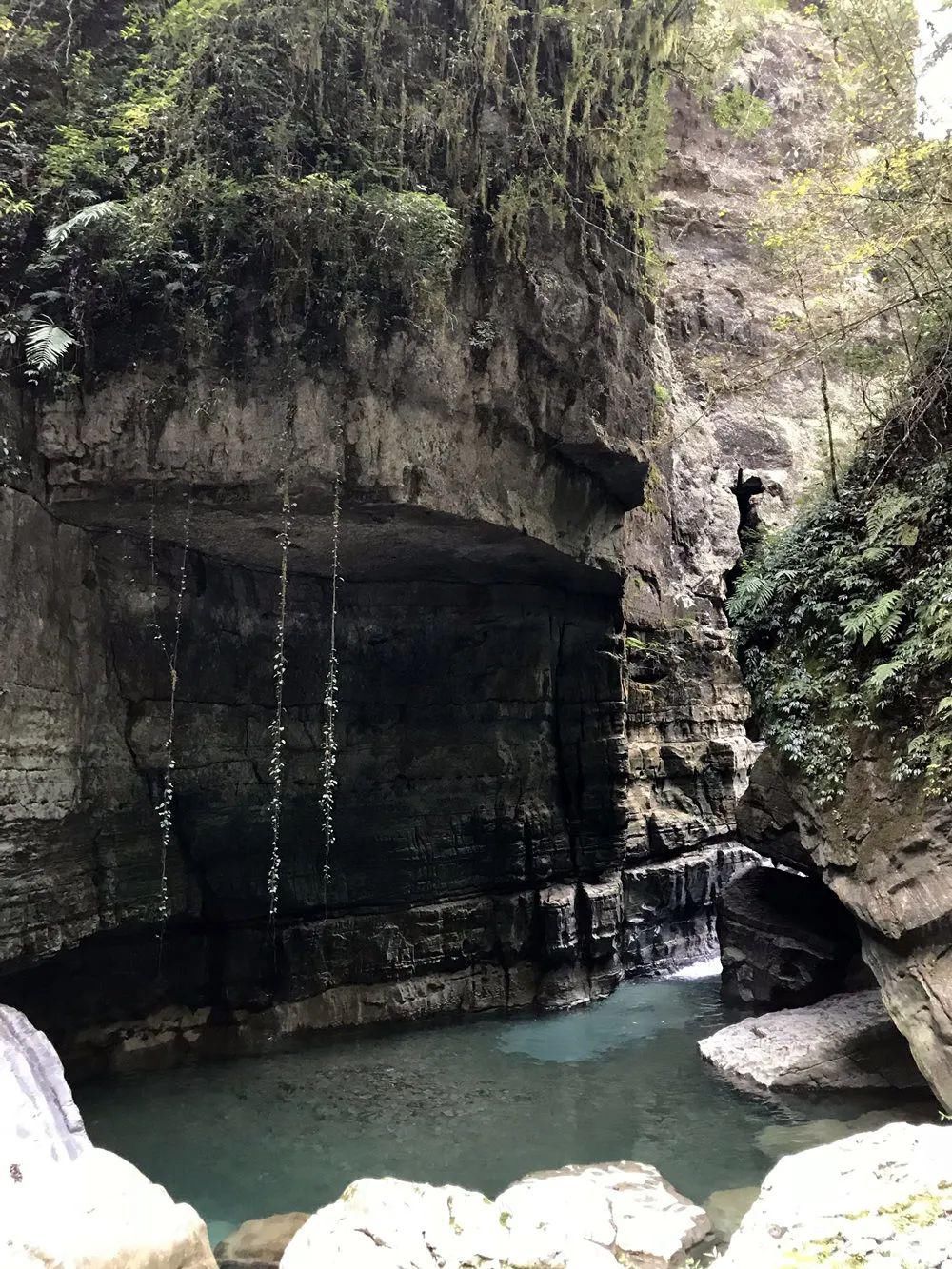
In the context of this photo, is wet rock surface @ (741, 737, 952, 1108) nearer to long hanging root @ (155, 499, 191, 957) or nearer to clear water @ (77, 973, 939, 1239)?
clear water @ (77, 973, 939, 1239)

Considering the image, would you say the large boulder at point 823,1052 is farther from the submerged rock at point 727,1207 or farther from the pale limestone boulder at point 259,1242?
the pale limestone boulder at point 259,1242

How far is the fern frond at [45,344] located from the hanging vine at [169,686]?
2171mm

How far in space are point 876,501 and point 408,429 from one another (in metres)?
5.37

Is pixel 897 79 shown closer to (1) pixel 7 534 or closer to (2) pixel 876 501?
(2) pixel 876 501

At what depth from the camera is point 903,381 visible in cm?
1026

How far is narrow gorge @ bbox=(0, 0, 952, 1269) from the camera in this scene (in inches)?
307

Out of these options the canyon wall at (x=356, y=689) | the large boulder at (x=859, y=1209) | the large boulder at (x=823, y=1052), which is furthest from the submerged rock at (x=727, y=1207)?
the canyon wall at (x=356, y=689)

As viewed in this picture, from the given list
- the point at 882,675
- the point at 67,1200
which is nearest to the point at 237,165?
the point at 882,675

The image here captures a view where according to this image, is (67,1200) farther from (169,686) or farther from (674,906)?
(674,906)

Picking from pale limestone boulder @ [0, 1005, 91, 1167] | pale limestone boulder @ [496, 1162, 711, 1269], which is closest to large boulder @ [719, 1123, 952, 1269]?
pale limestone boulder @ [496, 1162, 711, 1269]

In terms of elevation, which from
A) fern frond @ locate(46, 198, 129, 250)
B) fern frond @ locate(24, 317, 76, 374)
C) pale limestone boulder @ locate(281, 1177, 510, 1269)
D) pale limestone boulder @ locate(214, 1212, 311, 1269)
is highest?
fern frond @ locate(46, 198, 129, 250)

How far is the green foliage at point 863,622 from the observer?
8180 mm

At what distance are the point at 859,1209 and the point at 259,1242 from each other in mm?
4225

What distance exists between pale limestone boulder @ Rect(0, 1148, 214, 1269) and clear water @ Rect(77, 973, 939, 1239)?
124 cm
